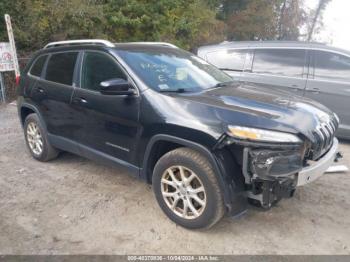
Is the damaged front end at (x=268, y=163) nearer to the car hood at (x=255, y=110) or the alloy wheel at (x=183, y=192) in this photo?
the car hood at (x=255, y=110)

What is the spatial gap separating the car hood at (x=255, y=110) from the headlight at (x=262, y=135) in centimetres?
4

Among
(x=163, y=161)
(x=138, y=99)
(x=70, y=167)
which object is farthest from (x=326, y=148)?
(x=70, y=167)

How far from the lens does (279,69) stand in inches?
261

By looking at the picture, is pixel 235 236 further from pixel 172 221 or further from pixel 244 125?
pixel 244 125

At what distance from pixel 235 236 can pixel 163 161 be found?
0.97 m

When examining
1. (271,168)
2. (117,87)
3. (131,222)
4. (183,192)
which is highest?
(117,87)

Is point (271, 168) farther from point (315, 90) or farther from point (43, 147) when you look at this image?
point (315, 90)

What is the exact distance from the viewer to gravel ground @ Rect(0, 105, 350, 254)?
3.13 metres

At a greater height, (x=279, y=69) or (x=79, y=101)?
(x=79, y=101)

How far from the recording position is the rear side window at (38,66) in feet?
16.4

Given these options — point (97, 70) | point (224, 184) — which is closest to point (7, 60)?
point (97, 70)

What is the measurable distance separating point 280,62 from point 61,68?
405 centimetres

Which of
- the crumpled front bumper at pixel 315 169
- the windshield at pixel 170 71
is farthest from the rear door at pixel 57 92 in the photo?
Answer: the crumpled front bumper at pixel 315 169

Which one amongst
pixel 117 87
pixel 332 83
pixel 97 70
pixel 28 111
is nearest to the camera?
pixel 117 87
